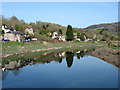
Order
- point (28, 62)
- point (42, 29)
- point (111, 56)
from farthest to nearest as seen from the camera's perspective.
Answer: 1. point (42, 29)
2. point (111, 56)
3. point (28, 62)

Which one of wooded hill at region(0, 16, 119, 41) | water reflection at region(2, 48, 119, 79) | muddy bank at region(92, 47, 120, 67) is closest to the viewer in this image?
water reflection at region(2, 48, 119, 79)

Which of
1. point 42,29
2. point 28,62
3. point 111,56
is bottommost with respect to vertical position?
point 28,62

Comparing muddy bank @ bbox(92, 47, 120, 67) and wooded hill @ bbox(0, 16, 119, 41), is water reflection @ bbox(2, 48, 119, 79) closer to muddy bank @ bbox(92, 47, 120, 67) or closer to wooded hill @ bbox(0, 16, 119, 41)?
muddy bank @ bbox(92, 47, 120, 67)

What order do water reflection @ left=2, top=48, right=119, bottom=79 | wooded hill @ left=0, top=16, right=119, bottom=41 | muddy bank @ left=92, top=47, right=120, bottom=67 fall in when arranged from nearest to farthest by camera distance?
water reflection @ left=2, top=48, right=119, bottom=79
muddy bank @ left=92, top=47, right=120, bottom=67
wooded hill @ left=0, top=16, right=119, bottom=41

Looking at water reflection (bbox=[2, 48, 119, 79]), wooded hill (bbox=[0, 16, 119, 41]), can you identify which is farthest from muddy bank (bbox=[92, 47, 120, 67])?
wooded hill (bbox=[0, 16, 119, 41])

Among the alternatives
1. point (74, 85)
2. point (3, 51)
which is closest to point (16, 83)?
point (74, 85)

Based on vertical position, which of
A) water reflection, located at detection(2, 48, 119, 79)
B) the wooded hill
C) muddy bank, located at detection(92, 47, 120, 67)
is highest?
the wooded hill

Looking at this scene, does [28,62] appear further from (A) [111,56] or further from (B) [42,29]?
(B) [42,29]

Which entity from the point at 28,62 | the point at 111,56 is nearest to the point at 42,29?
the point at 111,56

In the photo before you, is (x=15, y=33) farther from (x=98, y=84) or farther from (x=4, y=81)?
(x=98, y=84)

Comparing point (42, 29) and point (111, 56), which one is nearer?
point (111, 56)

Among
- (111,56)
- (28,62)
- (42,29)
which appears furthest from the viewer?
(42,29)

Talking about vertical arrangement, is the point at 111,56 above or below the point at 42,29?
below

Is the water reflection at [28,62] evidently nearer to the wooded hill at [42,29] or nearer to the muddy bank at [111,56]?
the muddy bank at [111,56]
